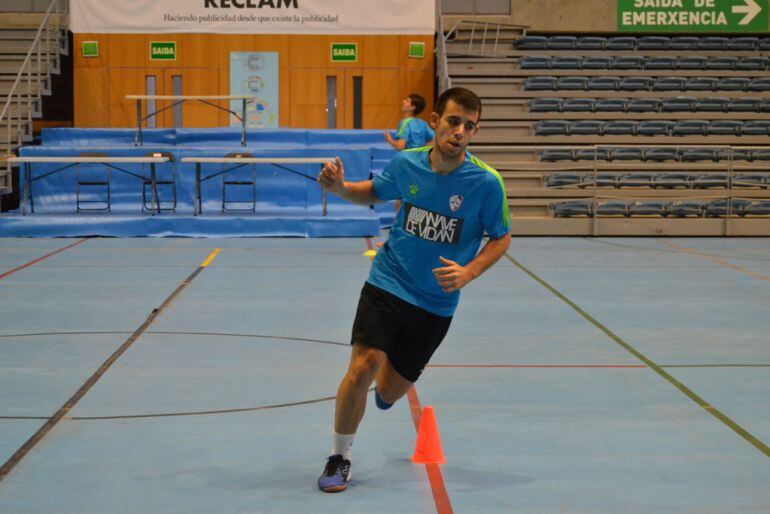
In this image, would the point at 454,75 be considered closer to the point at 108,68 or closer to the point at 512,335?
the point at 108,68

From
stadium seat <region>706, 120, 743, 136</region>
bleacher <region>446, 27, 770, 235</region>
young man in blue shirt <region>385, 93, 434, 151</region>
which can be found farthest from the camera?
stadium seat <region>706, 120, 743, 136</region>

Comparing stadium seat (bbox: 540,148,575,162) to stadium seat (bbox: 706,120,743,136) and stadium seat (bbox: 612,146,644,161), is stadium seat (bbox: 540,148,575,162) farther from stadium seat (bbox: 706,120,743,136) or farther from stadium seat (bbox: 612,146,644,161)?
A: stadium seat (bbox: 706,120,743,136)

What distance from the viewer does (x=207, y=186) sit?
19234 millimetres

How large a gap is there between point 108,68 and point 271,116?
12.3ft

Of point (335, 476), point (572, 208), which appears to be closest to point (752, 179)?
point (572, 208)

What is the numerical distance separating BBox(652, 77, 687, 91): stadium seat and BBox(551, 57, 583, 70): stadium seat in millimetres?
1611

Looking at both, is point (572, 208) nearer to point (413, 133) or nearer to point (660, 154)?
point (660, 154)

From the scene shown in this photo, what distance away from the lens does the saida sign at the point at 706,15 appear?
24078mm

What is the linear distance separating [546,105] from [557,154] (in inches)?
77.6

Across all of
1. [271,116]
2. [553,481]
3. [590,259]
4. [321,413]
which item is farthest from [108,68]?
[553,481]

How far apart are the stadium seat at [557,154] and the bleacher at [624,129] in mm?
24

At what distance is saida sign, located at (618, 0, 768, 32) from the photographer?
24078 mm

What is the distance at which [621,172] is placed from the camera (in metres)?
19.5

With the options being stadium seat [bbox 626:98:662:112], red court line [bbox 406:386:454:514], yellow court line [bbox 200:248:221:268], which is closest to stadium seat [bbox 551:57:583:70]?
stadium seat [bbox 626:98:662:112]
